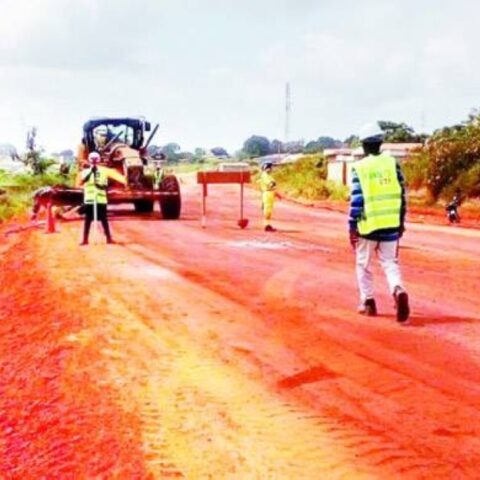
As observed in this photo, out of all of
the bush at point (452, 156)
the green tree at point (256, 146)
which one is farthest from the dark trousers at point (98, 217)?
the green tree at point (256, 146)

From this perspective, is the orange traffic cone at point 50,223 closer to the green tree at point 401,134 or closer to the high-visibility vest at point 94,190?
the high-visibility vest at point 94,190

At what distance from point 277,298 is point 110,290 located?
2111 millimetres

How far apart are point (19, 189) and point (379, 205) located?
112 ft

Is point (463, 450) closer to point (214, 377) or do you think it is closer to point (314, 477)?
point (314, 477)

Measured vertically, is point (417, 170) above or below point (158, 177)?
below

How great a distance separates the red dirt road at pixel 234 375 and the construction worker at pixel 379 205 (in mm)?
681

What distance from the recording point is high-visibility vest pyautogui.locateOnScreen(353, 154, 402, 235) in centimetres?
978

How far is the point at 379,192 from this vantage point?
9836 millimetres

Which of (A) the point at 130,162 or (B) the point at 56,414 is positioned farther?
(A) the point at 130,162

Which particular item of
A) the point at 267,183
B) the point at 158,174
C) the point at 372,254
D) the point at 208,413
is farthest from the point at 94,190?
the point at 208,413

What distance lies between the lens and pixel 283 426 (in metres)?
6.35

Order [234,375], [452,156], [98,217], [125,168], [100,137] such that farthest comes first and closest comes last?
[452,156] → [100,137] → [125,168] → [98,217] → [234,375]

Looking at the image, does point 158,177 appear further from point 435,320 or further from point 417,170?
point 435,320

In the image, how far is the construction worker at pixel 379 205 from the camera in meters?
9.77
